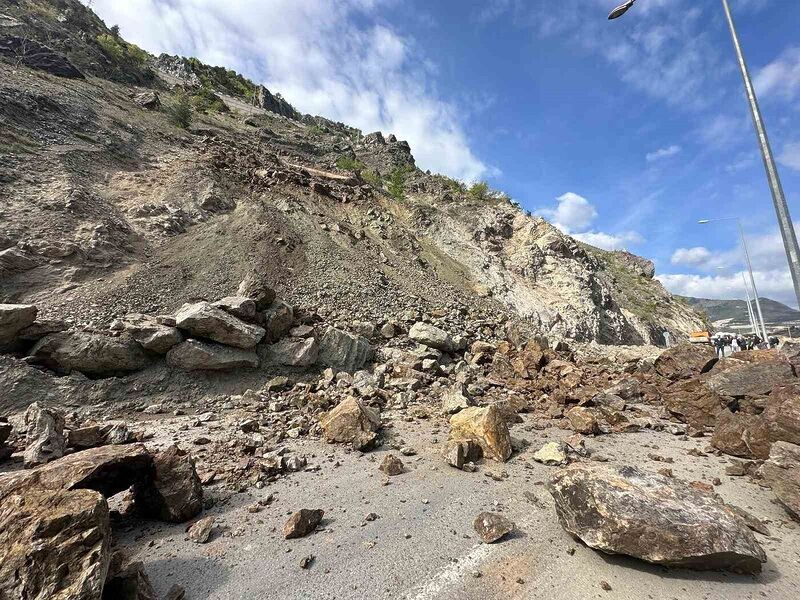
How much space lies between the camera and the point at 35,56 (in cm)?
1919

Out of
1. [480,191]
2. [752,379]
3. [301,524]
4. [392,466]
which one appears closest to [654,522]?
[392,466]

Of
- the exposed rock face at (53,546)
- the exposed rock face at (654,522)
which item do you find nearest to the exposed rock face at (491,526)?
the exposed rock face at (654,522)

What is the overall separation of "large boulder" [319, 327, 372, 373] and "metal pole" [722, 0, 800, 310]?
937 centimetres

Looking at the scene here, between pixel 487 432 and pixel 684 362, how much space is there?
8.07 meters

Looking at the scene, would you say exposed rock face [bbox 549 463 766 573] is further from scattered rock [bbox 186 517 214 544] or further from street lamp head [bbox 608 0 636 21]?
street lamp head [bbox 608 0 636 21]

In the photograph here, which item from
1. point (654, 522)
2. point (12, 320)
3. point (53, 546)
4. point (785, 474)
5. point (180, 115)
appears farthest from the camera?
point (180, 115)

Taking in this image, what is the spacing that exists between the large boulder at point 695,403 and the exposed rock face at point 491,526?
243 inches

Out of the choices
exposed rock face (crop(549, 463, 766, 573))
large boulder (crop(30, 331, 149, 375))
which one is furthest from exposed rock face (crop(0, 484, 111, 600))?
large boulder (crop(30, 331, 149, 375))

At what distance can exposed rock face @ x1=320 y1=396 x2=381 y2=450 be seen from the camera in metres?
6.71

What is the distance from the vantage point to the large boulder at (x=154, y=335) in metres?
9.16

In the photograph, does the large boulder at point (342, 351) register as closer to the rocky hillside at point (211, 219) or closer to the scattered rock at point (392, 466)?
the rocky hillside at point (211, 219)

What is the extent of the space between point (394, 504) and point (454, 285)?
14.3 metres

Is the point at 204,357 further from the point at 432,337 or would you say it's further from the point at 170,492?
the point at 432,337

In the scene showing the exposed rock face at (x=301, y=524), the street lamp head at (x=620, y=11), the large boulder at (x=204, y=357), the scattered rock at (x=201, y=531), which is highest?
the street lamp head at (x=620, y=11)
